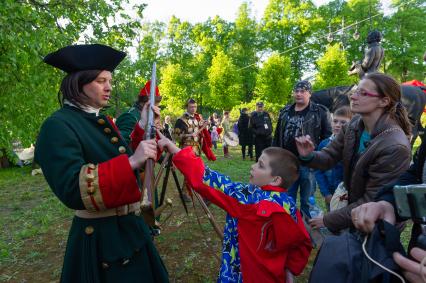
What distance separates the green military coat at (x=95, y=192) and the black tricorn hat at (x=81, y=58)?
0.24m

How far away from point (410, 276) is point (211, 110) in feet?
125

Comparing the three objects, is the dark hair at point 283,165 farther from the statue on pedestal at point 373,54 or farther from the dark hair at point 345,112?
the statue on pedestal at point 373,54

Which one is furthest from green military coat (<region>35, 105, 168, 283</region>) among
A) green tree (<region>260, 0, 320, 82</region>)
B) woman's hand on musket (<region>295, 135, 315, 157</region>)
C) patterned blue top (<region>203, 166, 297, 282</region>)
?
green tree (<region>260, 0, 320, 82</region>)

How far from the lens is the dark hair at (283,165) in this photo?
2.18m

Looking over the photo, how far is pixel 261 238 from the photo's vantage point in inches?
80.3

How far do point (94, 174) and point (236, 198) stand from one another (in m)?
0.89

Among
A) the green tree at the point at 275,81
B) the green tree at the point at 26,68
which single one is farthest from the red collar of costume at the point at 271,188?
the green tree at the point at 275,81

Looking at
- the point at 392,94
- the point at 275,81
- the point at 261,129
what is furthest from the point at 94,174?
the point at 275,81

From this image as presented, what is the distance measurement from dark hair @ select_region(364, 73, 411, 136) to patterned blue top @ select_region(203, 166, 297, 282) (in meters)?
0.94

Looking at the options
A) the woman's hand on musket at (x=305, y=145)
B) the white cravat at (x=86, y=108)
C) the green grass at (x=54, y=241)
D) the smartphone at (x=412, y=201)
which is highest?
the white cravat at (x=86, y=108)

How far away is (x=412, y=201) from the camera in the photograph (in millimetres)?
1254

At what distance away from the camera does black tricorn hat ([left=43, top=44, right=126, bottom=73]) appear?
1.71 metres

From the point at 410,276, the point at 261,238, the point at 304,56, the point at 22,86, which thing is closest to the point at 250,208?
the point at 261,238

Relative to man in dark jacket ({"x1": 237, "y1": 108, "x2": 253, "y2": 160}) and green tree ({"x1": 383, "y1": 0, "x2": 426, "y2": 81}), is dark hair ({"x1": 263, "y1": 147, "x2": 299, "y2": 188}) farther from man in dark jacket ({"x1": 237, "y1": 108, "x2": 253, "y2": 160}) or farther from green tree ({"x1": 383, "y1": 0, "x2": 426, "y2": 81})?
green tree ({"x1": 383, "y1": 0, "x2": 426, "y2": 81})
